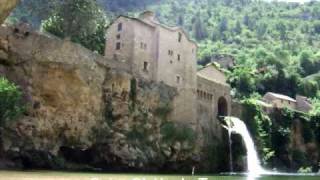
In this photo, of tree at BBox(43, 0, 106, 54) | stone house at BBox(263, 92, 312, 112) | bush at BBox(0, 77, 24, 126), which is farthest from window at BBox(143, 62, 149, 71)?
stone house at BBox(263, 92, 312, 112)

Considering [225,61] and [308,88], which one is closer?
[308,88]

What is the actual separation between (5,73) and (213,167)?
31.2 metres

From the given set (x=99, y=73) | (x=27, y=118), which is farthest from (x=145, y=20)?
(x=27, y=118)

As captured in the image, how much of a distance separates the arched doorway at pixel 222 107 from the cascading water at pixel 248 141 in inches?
83.8

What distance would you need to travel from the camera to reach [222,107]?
75.4m

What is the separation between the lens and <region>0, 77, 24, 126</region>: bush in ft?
125

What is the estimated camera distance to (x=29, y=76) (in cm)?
4522

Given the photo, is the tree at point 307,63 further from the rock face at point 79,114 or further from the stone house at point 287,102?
the rock face at point 79,114

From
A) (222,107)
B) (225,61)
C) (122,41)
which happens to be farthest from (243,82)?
(122,41)

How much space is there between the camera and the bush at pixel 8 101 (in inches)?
1505

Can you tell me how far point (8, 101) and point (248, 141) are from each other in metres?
40.7

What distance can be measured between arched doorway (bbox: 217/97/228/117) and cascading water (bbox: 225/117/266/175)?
2130 millimetres

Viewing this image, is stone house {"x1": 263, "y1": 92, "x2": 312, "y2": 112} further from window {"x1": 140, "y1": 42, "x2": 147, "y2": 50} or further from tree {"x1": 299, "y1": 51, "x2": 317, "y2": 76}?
tree {"x1": 299, "y1": 51, "x2": 317, "y2": 76}

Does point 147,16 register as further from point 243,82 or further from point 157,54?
point 243,82
